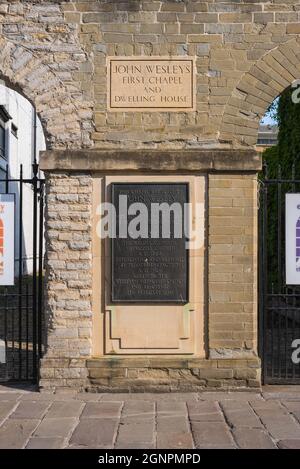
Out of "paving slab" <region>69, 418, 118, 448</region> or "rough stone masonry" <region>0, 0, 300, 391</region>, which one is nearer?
"paving slab" <region>69, 418, 118, 448</region>

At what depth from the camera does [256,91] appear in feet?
24.2

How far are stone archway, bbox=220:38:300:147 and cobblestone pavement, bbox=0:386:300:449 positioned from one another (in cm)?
300

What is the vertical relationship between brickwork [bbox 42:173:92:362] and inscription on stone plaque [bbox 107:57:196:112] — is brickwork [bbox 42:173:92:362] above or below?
below

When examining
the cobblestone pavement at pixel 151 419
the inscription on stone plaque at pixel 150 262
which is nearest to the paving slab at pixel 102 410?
the cobblestone pavement at pixel 151 419

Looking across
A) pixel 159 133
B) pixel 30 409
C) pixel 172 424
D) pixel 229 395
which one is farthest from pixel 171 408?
pixel 159 133

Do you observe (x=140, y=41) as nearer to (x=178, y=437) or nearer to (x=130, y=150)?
(x=130, y=150)

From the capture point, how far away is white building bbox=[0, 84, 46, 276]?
19.8m

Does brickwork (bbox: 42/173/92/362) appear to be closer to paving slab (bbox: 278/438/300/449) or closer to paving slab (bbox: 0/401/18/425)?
paving slab (bbox: 0/401/18/425)

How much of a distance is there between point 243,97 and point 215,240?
1.71 meters

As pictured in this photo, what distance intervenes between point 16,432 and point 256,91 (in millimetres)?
4576

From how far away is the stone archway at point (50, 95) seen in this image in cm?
734

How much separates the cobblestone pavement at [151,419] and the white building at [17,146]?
1118 centimetres

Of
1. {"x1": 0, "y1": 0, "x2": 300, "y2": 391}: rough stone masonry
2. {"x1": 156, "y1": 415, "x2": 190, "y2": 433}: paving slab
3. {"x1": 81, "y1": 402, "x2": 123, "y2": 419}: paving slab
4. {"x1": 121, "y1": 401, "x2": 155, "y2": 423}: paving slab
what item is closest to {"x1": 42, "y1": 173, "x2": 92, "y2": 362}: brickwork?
{"x1": 0, "y1": 0, "x2": 300, "y2": 391}: rough stone masonry

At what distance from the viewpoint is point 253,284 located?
24.0 ft
